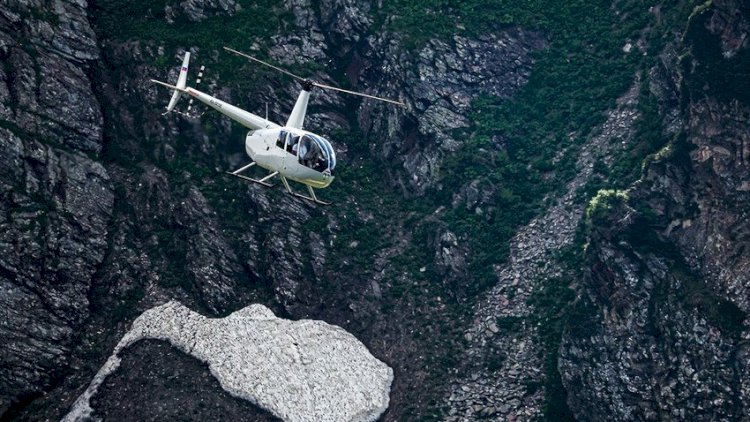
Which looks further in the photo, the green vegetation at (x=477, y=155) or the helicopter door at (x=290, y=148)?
the green vegetation at (x=477, y=155)

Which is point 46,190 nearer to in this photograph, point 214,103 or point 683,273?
point 214,103

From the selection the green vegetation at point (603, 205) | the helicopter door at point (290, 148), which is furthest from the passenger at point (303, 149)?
the green vegetation at point (603, 205)

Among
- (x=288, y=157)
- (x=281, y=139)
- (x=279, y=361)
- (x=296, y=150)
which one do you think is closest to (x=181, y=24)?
(x=281, y=139)

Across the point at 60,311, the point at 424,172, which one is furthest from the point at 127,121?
Answer: the point at 424,172

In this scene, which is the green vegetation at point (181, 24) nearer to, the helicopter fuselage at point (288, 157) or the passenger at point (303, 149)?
the helicopter fuselage at point (288, 157)

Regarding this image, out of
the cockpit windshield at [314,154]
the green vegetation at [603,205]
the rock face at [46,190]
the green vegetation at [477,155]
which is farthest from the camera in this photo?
the green vegetation at [477,155]

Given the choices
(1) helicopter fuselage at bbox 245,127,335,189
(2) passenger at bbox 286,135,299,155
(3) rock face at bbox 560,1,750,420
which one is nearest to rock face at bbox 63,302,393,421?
(1) helicopter fuselage at bbox 245,127,335,189

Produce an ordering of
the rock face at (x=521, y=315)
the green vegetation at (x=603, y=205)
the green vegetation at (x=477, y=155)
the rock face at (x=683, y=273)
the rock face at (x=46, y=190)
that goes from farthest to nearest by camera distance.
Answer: the green vegetation at (x=477, y=155) → the green vegetation at (x=603, y=205) → the rock face at (x=521, y=315) → the rock face at (x=46, y=190) → the rock face at (x=683, y=273)
